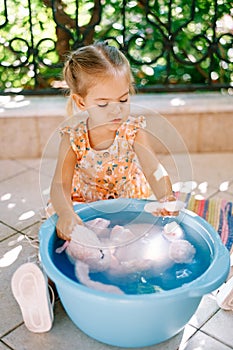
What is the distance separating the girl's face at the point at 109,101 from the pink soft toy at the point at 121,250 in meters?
0.33

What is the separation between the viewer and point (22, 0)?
293cm

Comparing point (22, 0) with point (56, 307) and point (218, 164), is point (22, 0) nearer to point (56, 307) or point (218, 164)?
point (218, 164)

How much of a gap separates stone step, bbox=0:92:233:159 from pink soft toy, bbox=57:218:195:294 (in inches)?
35.8

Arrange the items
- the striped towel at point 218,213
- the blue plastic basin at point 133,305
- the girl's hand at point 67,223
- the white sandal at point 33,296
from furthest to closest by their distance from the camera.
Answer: the striped towel at point 218,213 → the girl's hand at point 67,223 → the white sandal at point 33,296 → the blue plastic basin at point 133,305

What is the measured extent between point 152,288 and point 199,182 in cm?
97

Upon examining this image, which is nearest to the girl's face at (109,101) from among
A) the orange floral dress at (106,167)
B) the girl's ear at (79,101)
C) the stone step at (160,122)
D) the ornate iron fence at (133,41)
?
the girl's ear at (79,101)

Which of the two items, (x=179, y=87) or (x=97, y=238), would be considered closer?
(x=97, y=238)

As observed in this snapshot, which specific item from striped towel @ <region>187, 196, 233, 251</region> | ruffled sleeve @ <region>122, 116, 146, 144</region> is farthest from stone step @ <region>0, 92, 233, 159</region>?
ruffled sleeve @ <region>122, 116, 146, 144</region>

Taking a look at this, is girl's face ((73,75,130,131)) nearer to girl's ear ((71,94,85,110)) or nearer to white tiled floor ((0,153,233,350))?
girl's ear ((71,94,85,110))

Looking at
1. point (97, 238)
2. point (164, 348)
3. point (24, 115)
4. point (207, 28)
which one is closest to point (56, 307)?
point (97, 238)

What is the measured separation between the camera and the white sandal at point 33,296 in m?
1.54

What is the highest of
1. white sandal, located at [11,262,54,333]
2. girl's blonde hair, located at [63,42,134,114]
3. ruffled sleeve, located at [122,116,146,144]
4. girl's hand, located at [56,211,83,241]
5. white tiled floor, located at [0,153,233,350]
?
girl's blonde hair, located at [63,42,134,114]

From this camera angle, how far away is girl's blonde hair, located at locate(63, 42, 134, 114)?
1.77 metres

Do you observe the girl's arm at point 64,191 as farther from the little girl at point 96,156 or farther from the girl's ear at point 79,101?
the girl's ear at point 79,101
